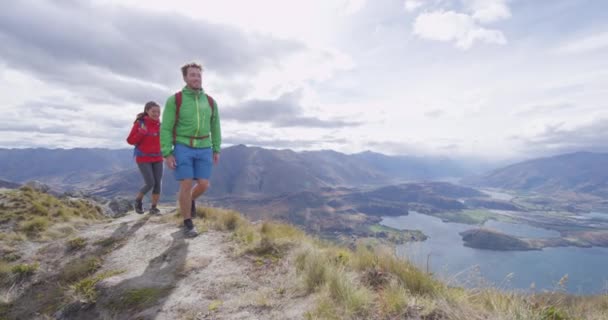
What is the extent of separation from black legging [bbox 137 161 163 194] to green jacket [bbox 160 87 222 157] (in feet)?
10.1

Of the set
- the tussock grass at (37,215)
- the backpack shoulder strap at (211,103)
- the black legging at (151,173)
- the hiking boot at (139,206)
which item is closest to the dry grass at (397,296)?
the backpack shoulder strap at (211,103)

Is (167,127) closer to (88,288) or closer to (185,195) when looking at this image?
(185,195)

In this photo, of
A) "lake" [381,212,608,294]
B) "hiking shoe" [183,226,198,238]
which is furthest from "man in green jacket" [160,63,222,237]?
"lake" [381,212,608,294]

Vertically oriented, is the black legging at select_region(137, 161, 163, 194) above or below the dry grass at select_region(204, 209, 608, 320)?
above

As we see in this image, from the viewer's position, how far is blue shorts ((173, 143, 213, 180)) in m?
5.80

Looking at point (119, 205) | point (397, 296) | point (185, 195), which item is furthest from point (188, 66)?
point (119, 205)

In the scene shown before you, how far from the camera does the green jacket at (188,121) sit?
5.65 m

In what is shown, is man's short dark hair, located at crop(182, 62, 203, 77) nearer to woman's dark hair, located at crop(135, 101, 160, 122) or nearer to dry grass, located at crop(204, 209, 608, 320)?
woman's dark hair, located at crop(135, 101, 160, 122)

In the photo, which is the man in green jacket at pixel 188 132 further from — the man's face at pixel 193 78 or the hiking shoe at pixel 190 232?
the hiking shoe at pixel 190 232

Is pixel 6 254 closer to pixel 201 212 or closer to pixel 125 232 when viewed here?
pixel 125 232

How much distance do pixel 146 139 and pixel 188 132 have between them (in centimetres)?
314

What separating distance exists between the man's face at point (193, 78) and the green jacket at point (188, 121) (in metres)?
0.12

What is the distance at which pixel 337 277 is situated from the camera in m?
3.57

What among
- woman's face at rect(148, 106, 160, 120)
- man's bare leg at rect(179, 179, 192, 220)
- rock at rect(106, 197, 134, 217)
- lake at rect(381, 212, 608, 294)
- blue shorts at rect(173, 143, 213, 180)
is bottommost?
lake at rect(381, 212, 608, 294)
